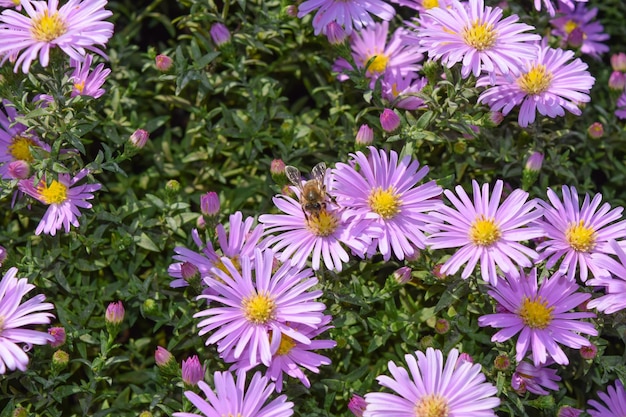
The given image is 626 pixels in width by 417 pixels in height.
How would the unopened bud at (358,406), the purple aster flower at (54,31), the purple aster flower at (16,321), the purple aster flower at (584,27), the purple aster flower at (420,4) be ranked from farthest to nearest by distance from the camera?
the purple aster flower at (584,27)
the purple aster flower at (420,4)
the purple aster flower at (54,31)
the unopened bud at (358,406)
the purple aster flower at (16,321)

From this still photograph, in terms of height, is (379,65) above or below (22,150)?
above

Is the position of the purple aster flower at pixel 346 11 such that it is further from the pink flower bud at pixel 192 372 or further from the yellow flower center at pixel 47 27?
the pink flower bud at pixel 192 372

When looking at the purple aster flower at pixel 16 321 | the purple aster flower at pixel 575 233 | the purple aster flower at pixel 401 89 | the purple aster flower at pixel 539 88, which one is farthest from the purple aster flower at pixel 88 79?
the purple aster flower at pixel 575 233

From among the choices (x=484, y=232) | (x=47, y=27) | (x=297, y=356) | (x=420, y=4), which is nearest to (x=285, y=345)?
(x=297, y=356)

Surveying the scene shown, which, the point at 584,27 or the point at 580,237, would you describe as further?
the point at 584,27

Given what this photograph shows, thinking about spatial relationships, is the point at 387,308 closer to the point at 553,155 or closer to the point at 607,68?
the point at 553,155

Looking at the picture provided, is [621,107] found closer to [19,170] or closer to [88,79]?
[88,79]

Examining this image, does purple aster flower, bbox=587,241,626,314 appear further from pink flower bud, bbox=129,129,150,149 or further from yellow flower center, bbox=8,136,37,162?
yellow flower center, bbox=8,136,37,162

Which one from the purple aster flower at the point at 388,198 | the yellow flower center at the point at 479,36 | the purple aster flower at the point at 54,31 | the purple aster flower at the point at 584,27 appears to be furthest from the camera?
the purple aster flower at the point at 584,27
